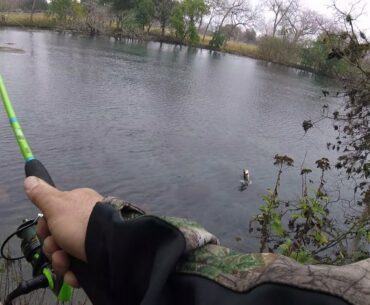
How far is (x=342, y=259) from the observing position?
4516mm

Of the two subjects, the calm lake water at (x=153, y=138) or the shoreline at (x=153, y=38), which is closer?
the calm lake water at (x=153, y=138)

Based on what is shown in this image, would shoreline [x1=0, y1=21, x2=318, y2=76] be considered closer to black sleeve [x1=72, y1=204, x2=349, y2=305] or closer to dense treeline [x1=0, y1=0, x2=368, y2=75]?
dense treeline [x1=0, y1=0, x2=368, y2=75]

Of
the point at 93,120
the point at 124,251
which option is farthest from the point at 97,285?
the point at 93,120

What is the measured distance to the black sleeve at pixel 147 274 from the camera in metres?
0.83

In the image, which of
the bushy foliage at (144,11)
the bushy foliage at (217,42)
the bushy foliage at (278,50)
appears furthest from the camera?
the bushy foliage at (217,42)

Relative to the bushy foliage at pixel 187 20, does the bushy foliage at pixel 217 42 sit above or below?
below

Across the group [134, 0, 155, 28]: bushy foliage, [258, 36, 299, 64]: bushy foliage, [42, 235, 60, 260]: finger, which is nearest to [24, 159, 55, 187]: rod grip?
[42, 235, 60, 260]: finger

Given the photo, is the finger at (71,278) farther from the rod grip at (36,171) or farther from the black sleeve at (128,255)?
the rod grip at (36,171)

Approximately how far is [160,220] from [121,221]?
14 cm

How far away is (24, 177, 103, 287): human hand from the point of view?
47.9 inches

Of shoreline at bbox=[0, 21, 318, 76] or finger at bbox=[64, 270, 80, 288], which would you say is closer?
finger at bbox=[64, 270, 80, 288]

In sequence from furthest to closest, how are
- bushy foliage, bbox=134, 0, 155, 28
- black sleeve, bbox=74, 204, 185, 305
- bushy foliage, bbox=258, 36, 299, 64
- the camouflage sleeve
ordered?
bushy foliage, bbox=134, 0, 155, 28, bushy foliage, bbox=258, 36, 299, 64, black sleeve, bbox=74, 204, 185, 305, the camouflage sleeve

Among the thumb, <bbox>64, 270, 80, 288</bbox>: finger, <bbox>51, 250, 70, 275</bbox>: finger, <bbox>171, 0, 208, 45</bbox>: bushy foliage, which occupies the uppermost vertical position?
<bbox>171, 0, 208, 45</bbox>: bushy foliage

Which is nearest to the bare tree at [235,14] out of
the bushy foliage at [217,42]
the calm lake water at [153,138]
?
the bushy foliage at [217,42]
